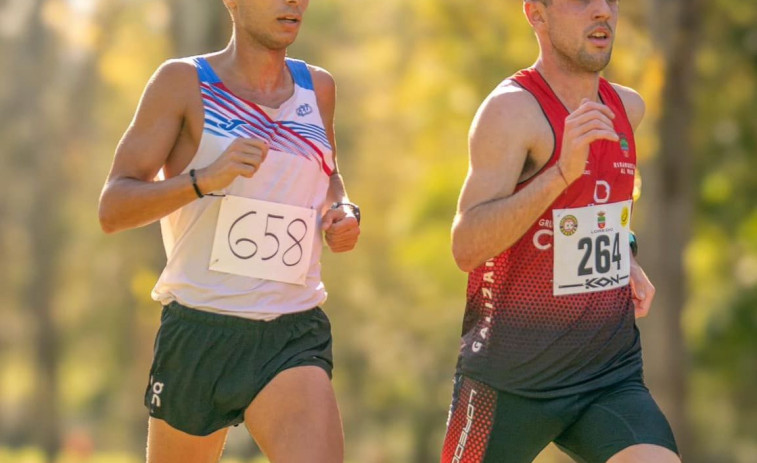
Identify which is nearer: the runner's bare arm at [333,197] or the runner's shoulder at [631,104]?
the runner's bare arm at [333,197]

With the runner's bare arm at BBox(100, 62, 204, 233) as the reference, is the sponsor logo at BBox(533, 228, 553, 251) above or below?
below

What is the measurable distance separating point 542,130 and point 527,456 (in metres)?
1.10

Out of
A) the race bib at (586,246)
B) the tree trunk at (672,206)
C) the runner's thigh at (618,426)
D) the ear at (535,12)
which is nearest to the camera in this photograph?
the runner's thigh at (618,426)

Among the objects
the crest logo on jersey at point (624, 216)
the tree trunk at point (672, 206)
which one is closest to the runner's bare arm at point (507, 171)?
the crest logo on jersey at point (624, 216)

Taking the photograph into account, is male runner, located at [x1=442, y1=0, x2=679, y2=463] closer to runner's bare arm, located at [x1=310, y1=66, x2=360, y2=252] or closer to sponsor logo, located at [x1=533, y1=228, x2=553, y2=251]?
sponsor logo, located at [x1=533, y1=228, x2=553, y2=251]

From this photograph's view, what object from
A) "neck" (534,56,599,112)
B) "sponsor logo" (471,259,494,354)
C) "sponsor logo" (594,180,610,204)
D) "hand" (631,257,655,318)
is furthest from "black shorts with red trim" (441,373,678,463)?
"neck" (534,56,599,112)

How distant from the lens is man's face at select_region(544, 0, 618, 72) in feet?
16.6

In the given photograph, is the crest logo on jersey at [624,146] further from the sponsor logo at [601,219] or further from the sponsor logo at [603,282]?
the sponsor logo at [603,282]

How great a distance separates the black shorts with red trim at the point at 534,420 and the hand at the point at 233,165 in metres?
1.07

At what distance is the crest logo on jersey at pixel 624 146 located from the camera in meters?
5.08

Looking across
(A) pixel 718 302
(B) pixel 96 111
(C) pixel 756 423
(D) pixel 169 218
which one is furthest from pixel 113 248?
(D) pixel 169 218

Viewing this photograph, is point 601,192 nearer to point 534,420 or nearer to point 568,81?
point 568,81

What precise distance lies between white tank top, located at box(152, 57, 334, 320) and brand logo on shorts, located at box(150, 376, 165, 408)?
29 cm

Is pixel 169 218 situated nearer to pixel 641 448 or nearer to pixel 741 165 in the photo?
pixel 641 448
